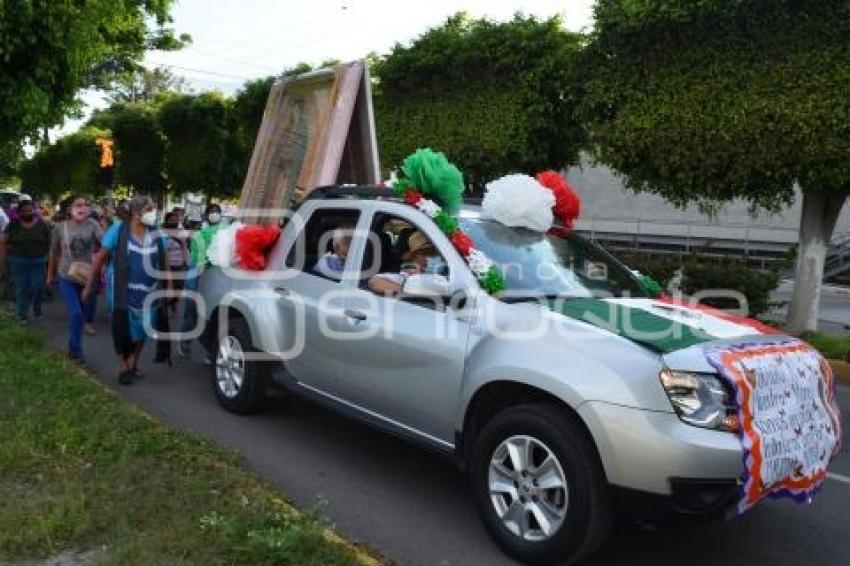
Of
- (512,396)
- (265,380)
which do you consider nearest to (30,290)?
(265,380)

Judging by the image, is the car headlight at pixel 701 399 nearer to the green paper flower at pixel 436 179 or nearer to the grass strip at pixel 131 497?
the grass strip at pixel 131 497

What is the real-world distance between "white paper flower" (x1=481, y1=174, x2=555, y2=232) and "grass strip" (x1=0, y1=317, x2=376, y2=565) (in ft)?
6.89

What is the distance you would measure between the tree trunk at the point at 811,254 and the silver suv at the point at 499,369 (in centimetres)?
761

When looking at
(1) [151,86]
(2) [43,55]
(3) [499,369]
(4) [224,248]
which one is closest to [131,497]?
(3) [499,369]

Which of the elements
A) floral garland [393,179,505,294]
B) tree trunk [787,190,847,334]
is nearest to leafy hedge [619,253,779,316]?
tree trunk [787,190,847,334]

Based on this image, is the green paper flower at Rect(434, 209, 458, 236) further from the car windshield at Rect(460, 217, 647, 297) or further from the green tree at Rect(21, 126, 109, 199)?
the green tree at Rect(21, 126, 109, 199)

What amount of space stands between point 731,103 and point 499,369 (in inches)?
325

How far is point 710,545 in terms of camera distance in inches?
164

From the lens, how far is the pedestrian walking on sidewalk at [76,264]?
796 cm

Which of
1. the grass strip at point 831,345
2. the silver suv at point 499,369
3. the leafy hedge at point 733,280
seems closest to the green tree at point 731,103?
the leafy hedge at point 733,280

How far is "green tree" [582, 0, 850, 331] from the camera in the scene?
10.0m

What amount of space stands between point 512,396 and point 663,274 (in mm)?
9520

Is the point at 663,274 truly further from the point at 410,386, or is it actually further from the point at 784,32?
the point at 410,386

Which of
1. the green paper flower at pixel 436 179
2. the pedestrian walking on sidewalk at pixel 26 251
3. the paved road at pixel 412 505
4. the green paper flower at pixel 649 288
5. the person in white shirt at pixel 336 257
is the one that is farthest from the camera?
the pedestrian walking on sidewalk at pixel 26 251
